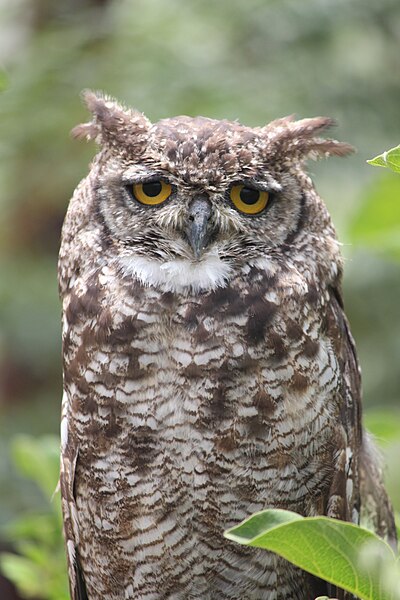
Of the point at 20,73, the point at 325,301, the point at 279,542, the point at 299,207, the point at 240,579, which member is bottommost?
the point at 279,542

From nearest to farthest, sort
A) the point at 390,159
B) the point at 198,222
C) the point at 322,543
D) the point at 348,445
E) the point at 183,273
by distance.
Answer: the point at 322,543, the point at 390,159, the point at 198,222, the point at 183,273, the point at 348,445

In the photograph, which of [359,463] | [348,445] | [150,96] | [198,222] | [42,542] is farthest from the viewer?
[150,96]

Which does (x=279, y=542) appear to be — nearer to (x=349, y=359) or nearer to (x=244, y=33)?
(x=349, y=359)

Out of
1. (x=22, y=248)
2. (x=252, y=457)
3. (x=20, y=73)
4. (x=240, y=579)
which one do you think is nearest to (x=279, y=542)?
(x=252, y=457)

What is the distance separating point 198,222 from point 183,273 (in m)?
0.17

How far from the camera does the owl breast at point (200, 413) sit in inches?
99.0

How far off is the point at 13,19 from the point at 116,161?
4.52 m

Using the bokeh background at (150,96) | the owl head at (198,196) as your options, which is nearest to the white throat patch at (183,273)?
the owl head at (198,196)

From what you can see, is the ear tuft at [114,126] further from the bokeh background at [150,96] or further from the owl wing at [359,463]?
the bokeh background at [150,96]

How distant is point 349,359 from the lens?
2.80 metres

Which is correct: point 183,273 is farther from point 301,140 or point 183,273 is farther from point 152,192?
point 301,140

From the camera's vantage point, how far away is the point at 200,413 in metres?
2.51

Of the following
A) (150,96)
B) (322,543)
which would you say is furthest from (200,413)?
(150,96)

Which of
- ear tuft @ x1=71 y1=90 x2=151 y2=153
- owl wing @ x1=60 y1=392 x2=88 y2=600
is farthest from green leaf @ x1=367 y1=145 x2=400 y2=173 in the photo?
owl wing @ x1=60 y1=392 x2=88 y2=600
